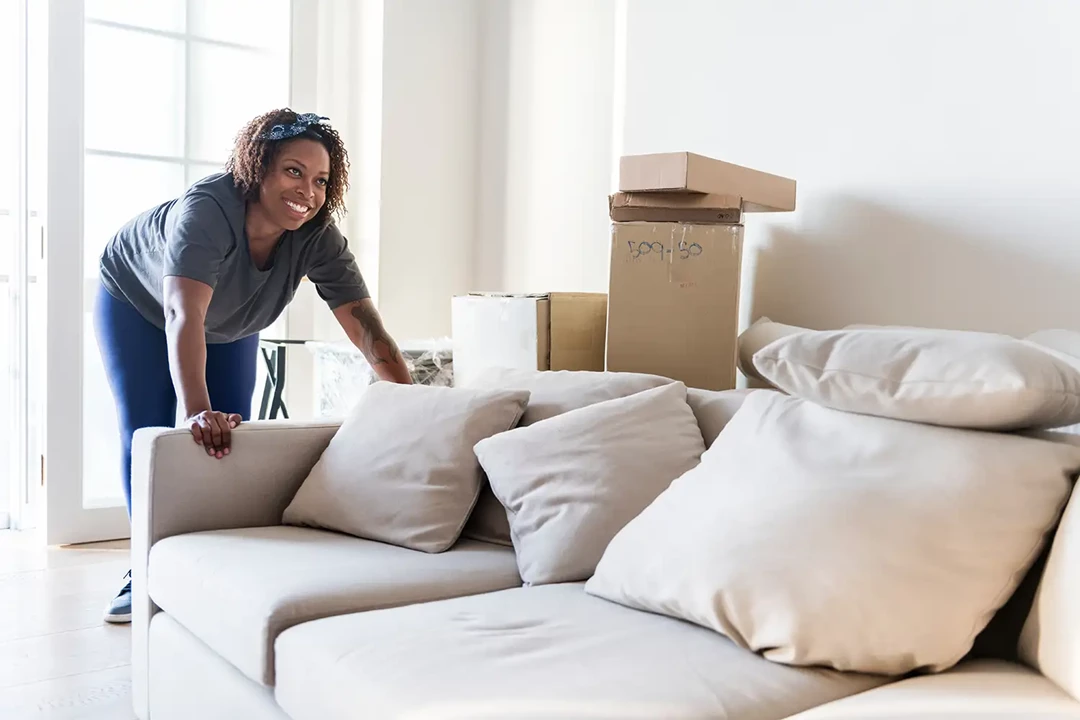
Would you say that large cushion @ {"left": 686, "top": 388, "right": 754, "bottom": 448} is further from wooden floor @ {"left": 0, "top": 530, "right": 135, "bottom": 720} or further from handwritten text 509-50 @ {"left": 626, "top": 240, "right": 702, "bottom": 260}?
wooden floor @ {"left": 0, "top": 530, "right": 135, "bottom": 720}

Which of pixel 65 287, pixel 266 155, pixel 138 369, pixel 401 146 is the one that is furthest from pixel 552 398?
pixel 65 287

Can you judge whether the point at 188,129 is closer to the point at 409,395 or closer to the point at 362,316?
the point at 362,316

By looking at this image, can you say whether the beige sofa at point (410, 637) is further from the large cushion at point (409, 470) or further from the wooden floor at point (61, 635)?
the wooden floor at point (61, 635)

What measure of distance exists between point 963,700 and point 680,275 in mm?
1312

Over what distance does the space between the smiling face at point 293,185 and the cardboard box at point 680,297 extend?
720 millimetres

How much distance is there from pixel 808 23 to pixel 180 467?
1737 mm

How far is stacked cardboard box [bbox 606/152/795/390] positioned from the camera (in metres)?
2.18

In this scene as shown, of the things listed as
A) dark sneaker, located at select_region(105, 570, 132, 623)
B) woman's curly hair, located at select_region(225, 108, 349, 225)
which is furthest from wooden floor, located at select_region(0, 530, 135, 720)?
woman's curly hair, located at select_region(225, 108, 349, 225)

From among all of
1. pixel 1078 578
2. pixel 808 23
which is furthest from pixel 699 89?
pixel 1078 578

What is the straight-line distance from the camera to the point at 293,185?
2246mm

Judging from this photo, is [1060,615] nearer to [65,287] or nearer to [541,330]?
[541,330]

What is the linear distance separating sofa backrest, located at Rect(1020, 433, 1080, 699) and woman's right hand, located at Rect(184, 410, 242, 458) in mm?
1434

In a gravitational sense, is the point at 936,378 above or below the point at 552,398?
above

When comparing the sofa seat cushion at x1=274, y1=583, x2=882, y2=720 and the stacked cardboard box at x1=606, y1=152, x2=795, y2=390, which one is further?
the stacked cardboard box at x1=606, y1=152, x2=795, y2=390
